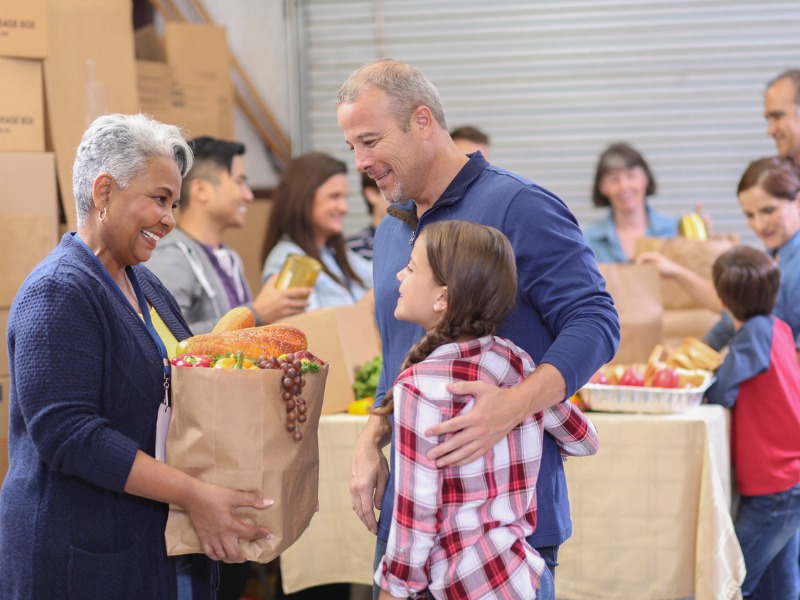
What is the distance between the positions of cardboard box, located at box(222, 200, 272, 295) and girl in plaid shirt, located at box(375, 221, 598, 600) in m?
3.64

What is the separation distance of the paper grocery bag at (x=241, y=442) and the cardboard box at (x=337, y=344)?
1370 millimetres

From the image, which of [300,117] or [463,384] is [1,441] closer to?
[463,384]

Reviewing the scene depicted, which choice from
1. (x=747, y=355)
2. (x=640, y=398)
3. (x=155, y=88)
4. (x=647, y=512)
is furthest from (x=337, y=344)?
(x=155, y=88)

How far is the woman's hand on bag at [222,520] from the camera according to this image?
173cm

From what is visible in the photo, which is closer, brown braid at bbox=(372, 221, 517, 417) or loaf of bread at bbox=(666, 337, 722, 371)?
brown braid at bbox=(372, 221, 517, 417)

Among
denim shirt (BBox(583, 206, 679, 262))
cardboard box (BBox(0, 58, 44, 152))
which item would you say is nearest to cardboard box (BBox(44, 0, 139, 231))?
cardboard box (BBox(0, 58, 44, 152))

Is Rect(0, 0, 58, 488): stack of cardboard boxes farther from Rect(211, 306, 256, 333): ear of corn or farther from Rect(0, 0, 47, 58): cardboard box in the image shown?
Rect(211, 306, 256, 333): ear of corn

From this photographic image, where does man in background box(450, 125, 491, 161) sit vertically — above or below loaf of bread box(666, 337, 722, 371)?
above

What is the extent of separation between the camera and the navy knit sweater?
1660 mm

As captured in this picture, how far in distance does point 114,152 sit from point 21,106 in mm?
1558

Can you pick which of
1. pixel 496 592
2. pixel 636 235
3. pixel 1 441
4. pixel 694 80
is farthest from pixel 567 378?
pixel 694 80

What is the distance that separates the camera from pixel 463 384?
162cm

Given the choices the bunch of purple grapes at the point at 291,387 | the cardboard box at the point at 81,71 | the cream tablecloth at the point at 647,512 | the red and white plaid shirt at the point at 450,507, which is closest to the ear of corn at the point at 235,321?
the bunch of purple grapes at the point at 291,387

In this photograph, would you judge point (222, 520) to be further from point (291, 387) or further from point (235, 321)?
point (235, 321)
